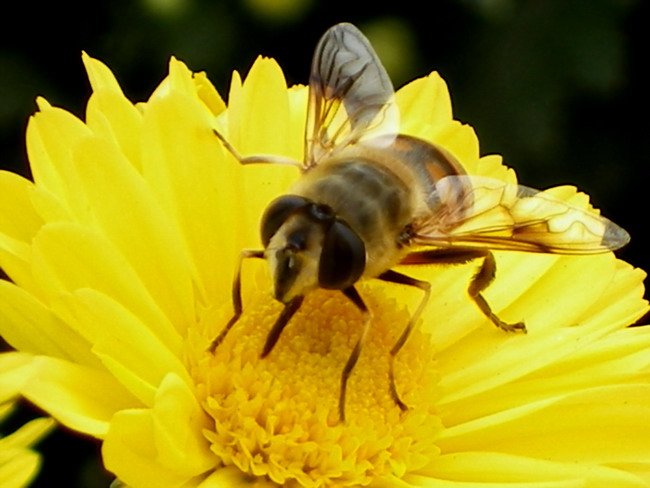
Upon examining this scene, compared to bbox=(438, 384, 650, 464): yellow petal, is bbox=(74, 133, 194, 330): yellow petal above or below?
above

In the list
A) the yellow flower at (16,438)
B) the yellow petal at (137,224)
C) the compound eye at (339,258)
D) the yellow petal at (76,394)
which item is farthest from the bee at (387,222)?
the yellow flower at (16,438)

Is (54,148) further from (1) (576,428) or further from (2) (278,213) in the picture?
(1) (576,428)

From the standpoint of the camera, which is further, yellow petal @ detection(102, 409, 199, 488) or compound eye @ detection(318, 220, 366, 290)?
compound eye @ detection(318, 220, 366, 290)

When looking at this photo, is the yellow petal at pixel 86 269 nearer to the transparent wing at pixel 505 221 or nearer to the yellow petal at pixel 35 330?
the yellow petal at pixel 35 330

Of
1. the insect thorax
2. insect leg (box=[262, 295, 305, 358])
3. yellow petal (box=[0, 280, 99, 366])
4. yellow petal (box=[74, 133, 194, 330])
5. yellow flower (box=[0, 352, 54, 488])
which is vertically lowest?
yellow flower (box=[0, 352, 54, 488])

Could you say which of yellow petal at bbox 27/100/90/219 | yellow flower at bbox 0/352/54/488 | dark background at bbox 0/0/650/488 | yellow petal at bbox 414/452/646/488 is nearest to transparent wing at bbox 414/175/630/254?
yellow petal at bbox 414/452/646/488

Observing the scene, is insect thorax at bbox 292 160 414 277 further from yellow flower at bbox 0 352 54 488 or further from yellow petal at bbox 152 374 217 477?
yellow flower at bbox 0 352 54 488

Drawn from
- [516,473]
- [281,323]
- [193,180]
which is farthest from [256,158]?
[516,473]

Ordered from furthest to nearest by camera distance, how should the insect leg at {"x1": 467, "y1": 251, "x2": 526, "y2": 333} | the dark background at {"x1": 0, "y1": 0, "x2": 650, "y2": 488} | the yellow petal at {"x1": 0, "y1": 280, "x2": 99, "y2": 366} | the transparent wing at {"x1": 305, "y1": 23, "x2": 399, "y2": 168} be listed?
the dark background at {"x1": 0, "y1": 0, "x2": 650, "y2": 488} < the transparent wing at {"x1": 305, "y1": 23, "x2": 399, "y2": 168} < the insect leg at {"x1": 467, "y1": 251, "x2": 526, "y2": 333} < the yellow petal at {"x1": 0, "y1": 280, "x2": 99, "y2": 366}
